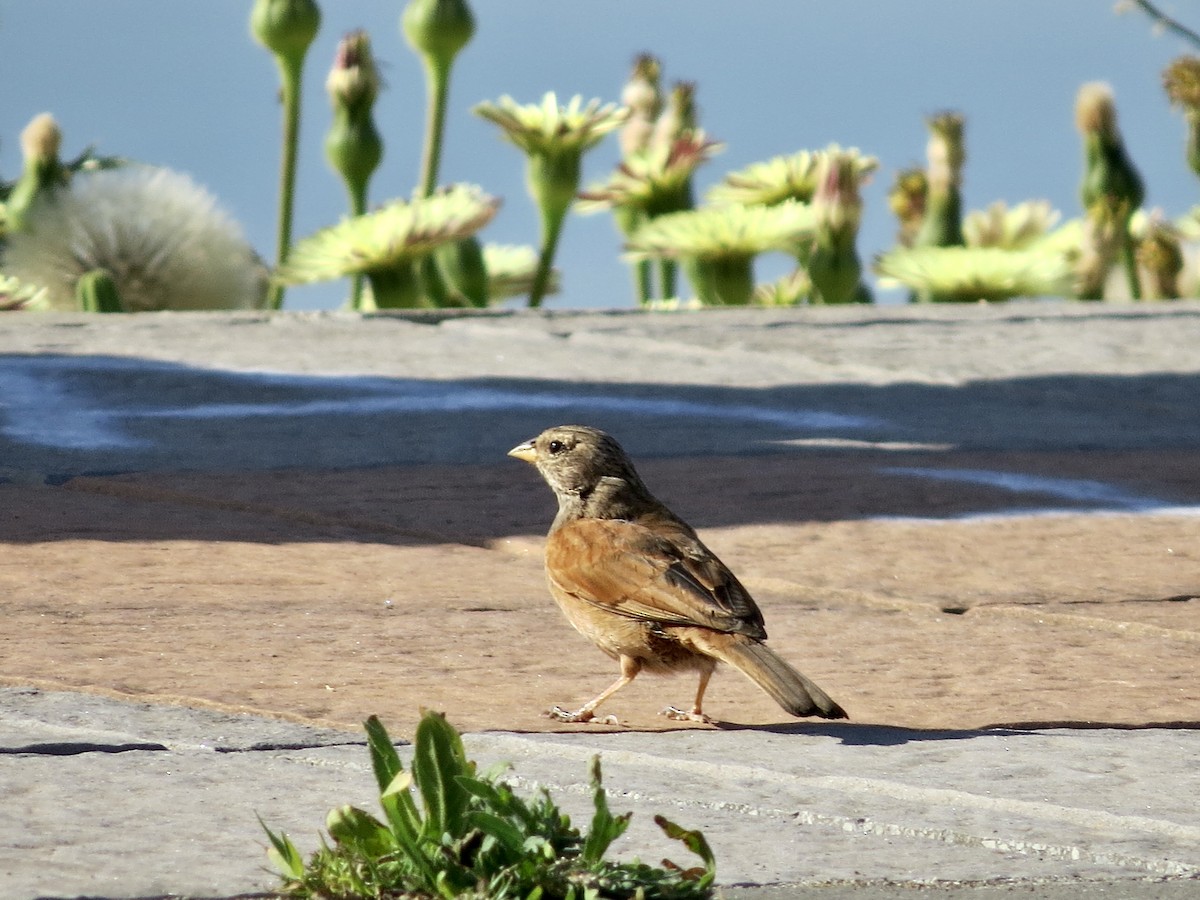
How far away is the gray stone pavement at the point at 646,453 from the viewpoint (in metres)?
2.13

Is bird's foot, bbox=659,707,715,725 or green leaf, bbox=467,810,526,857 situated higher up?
green leaf, bbox=467,810,526,857

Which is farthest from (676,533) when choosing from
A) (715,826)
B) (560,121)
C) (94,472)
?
(560,121)

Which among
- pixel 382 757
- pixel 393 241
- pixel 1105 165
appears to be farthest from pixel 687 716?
pixel 1105 165

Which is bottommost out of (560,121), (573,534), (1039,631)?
(1039,631)

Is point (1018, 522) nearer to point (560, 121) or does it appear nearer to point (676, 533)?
point (676, 533)

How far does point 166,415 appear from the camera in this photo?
17.2 ft

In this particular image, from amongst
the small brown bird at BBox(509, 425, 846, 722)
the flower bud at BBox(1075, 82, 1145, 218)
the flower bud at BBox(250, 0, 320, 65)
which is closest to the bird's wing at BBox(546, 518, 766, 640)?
the small brown bird at BBox(509, 425, 846, 722)

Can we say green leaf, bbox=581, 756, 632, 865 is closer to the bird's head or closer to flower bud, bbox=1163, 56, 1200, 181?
the bird's head

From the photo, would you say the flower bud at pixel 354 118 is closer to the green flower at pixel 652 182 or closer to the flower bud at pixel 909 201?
the green flower at pixel 652 182

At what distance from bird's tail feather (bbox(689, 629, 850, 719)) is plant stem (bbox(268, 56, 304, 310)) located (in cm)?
577

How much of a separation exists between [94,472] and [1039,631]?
2.21 metres

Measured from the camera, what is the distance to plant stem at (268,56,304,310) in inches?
337

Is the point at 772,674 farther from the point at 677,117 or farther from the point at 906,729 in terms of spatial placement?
the point at 677,117

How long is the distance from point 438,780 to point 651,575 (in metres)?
1.15
